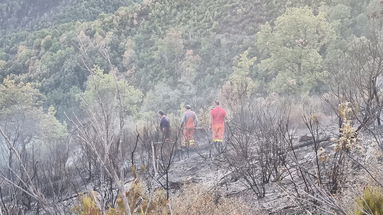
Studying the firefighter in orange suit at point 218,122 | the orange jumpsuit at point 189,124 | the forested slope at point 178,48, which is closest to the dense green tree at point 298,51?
the forested slope at point 178,48

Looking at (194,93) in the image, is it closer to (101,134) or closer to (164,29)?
(164,29)

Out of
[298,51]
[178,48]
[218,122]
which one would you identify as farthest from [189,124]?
[178,48]

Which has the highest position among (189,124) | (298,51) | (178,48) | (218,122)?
(218,122)

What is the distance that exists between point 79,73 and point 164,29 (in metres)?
9.42

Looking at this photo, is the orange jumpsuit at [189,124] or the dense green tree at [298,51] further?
the dense green tree at [298,51]

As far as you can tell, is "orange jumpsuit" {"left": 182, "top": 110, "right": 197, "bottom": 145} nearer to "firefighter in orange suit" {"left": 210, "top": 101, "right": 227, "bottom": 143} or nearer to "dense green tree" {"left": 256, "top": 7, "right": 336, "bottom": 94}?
"firefighter in orange suit" {"left": 210, "top": 101, "right": 227, "bottom": 143}

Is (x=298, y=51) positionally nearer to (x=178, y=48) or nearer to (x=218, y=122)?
(x=218, y=122)

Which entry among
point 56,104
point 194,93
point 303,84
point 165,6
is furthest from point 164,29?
point 303,84

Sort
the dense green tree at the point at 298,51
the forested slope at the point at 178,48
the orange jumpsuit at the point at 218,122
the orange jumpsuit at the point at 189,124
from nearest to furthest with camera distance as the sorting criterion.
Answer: the orange jumpsuit at the point at 218,122
the orange jumpsuit at the point at 189,124
the dense green tree at the point at 298,51
the forested slope at the point at 178,48

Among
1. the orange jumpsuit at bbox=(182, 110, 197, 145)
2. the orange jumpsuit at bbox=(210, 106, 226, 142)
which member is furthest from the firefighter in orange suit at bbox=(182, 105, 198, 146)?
the orange jumpsuit at bbox=(210, 106, 226, 142)

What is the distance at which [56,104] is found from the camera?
40.7 metres

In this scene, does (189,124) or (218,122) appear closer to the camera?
(218,122)

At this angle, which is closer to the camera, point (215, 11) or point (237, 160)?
point (237, 160)

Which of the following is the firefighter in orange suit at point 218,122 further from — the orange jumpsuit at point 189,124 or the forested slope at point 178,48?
the forested slope at point 178,48
